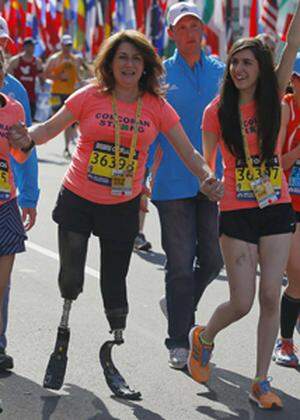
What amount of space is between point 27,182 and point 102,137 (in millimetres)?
771

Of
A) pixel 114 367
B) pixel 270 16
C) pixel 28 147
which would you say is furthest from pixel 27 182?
pixel 270 16

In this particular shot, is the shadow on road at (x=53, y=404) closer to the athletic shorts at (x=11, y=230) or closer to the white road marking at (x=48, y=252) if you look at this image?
the athletic shorts at (x=11, y=230)

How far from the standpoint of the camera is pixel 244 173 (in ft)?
21.0

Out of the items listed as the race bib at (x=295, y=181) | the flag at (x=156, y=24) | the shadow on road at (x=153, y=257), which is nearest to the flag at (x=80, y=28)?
the flag at (x=156, y=24)

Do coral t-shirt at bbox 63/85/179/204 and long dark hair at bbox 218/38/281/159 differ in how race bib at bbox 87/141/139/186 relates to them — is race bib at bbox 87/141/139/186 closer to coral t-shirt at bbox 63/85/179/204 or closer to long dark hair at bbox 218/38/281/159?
coral t-shirt at bbox 63/85/179/204

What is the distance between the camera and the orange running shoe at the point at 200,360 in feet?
22.2

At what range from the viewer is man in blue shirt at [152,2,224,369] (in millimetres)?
7336

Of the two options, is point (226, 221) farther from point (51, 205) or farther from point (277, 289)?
point (51, 205)

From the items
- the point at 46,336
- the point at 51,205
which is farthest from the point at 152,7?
the point at 46,336

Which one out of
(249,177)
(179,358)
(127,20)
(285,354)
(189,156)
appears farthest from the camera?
(127,20)

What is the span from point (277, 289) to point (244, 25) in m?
16.4

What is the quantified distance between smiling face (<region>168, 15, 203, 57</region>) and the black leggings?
141 centimetres

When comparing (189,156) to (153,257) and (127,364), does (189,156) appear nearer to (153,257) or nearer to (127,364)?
(127,364)

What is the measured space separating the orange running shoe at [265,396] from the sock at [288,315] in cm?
105
